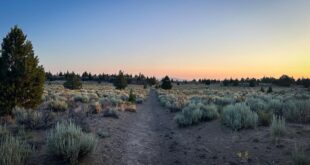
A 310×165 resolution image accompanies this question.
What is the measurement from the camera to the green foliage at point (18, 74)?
528 inches

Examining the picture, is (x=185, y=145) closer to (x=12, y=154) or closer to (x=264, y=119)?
(x=264, y=119)

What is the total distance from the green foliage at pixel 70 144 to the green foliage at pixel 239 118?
624cm

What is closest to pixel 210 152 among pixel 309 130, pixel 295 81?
pixel 309 130

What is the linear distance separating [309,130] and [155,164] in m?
5.65

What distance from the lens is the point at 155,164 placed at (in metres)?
8.21

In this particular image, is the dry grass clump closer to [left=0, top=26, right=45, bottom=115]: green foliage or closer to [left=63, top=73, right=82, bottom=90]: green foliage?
[left=0, top=26, right=45, bottom=115]: green foliage

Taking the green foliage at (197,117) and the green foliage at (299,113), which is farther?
the green foliage at (197,117)

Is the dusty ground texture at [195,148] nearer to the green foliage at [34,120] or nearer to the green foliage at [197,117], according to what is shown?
the green foliage at [34,120]

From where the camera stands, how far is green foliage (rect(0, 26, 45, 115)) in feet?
44.0

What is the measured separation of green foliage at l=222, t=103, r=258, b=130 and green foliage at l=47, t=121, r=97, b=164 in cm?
624

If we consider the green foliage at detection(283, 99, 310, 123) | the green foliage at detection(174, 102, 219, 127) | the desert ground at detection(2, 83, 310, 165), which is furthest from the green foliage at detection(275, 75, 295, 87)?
the desert ground at detection(2, 83, 310, 165)

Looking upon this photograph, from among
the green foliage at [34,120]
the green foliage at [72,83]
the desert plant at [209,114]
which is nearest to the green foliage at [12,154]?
the green foliage at [34,120]

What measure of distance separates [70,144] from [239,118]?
724cm

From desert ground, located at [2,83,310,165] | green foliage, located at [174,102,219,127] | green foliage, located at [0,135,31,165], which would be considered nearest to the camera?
green foliage, located at [0,135,31,165]
